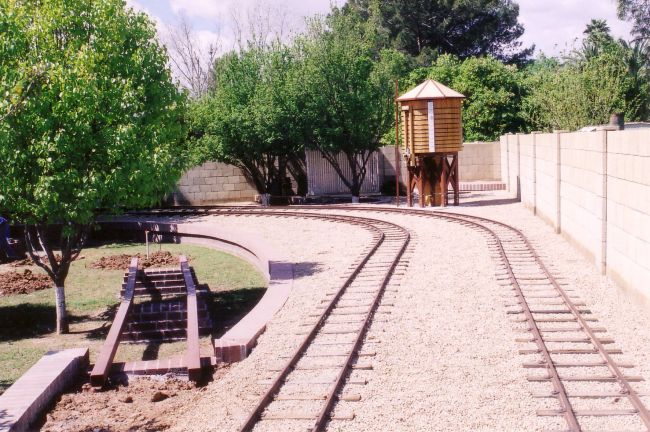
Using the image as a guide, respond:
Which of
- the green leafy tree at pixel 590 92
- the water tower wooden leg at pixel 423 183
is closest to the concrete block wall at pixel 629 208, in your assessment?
the water tower wooden leg at pixel 423 183

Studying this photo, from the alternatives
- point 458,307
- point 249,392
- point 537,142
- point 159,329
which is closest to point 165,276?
point 159,329

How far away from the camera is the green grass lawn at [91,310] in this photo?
12250 millimetres

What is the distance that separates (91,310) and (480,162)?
79.4 feet

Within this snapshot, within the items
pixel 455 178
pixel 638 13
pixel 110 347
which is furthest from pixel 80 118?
pixel 638 13

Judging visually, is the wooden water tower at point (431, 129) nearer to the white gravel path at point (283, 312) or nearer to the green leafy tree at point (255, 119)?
the white gravel path at point (283, 312)

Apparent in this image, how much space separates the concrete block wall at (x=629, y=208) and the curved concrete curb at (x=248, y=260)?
225 inches

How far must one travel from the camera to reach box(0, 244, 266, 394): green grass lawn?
12.2 metres

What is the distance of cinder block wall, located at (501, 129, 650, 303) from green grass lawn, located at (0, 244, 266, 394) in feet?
22.7

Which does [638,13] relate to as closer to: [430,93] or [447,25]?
[447,25]

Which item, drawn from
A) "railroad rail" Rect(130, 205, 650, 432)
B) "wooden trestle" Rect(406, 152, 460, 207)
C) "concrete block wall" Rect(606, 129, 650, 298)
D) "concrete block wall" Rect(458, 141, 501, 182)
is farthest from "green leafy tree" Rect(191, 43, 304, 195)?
"concrete block wall" Rect(606, 129, 650, 298)

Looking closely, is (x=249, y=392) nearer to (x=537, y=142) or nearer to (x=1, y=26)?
(x=1, y=26)

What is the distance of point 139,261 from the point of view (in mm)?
20516

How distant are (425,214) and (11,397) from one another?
1797 cm

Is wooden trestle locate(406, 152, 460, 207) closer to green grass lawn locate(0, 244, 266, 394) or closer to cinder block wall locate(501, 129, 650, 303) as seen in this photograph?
cinder block wall locate(501, 129, 650, 303)
